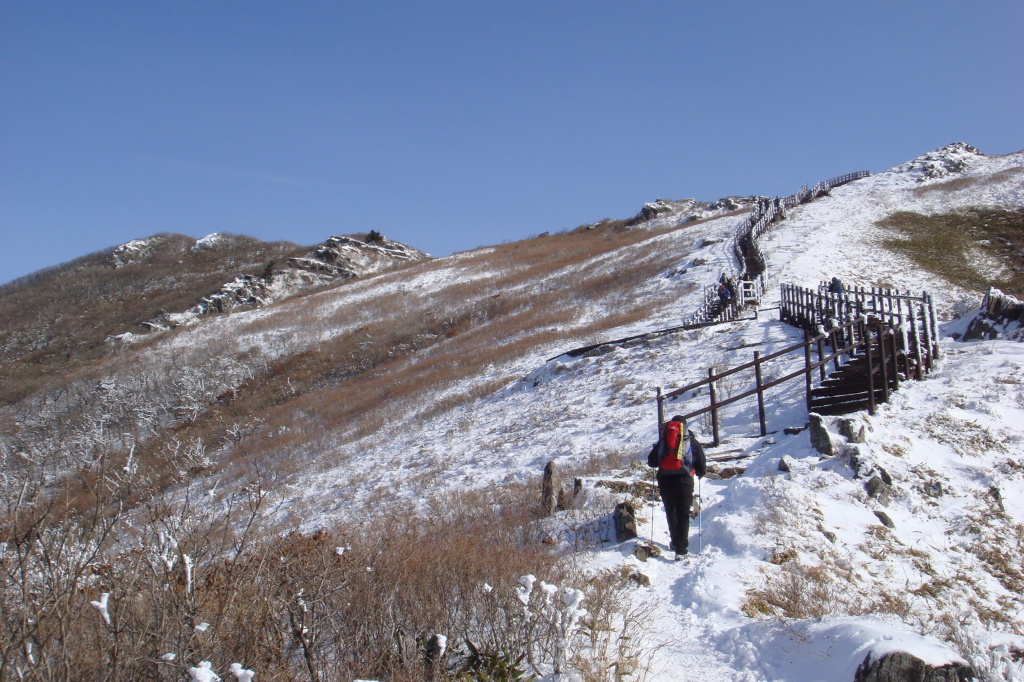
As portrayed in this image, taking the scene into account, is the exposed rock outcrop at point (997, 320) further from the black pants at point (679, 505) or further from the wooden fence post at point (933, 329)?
the black pants at point (679, 505)

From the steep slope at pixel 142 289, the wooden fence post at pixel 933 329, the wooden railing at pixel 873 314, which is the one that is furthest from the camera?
the steep slope at pixel 142 289

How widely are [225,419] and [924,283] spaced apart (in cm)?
3074

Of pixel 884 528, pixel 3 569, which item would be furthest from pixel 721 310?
pixel 3 569

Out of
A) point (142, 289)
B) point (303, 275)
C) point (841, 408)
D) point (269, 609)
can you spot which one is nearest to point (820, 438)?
point (841, 408)

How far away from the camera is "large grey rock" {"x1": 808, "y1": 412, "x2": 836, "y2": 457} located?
8.83m

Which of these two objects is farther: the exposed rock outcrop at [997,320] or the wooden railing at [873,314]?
the exposed rock outcrop at [997,320]

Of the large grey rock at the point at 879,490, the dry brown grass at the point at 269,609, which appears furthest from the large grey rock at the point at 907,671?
the large grey rock at the point at 879,490

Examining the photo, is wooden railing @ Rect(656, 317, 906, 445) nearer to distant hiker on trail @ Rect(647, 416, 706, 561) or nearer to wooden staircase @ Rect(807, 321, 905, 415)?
wooden staircase @ Rect(807, 321, 905, 415)

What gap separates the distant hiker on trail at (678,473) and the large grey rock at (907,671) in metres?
2.86

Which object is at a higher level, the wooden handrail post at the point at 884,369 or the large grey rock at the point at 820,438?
the wooden handrail post at the point at 884,369

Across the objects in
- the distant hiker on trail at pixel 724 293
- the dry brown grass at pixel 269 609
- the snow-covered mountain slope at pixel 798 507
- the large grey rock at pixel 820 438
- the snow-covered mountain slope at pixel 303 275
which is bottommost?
the snow-covered mountain slope at pixel 798 507

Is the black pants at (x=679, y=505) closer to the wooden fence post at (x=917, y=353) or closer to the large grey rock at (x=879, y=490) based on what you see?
the large grey rock at (x=879, y=490)

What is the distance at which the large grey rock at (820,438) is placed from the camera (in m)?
8.83

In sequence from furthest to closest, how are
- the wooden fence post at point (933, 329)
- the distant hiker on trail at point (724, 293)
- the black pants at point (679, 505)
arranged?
the distant hiker on trail at point (724, 293) → the wooden fence post at point (933, 329) → the black pants at point (679, 505)
